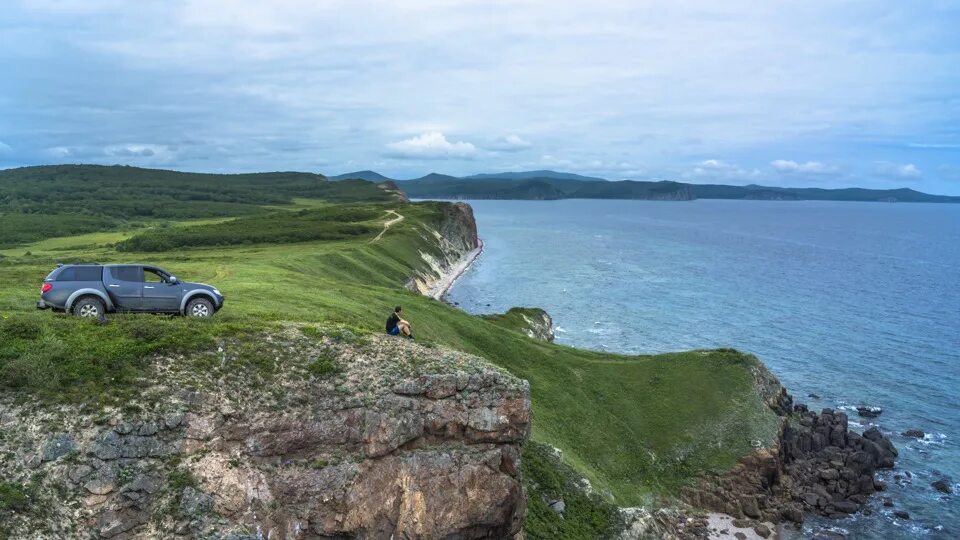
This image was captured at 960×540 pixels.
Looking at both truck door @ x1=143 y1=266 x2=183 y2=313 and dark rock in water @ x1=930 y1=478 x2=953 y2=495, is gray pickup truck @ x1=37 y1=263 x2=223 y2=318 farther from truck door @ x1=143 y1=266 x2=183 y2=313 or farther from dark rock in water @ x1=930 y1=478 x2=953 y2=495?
dark rock in water @ x1=930 y1=478 x2=953 y2=495

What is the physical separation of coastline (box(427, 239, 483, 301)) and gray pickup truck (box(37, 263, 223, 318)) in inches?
2930

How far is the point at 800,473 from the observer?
47188 millimetres

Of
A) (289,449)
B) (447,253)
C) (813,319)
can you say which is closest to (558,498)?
(289,449)

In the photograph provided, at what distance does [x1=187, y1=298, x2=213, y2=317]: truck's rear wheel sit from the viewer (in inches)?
1114

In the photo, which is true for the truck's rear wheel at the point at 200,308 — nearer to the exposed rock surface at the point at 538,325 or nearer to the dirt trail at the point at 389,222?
the exposed rock surface at the point at 538,325

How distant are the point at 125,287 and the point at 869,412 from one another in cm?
6353

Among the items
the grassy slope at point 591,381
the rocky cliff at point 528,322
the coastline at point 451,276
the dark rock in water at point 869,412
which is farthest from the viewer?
the coastline at point 451,276

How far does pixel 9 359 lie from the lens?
70.9ft

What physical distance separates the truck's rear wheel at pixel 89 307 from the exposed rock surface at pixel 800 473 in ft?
120

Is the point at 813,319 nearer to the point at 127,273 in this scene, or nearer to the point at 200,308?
the point at 200,308

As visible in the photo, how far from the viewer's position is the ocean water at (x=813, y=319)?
51875mm

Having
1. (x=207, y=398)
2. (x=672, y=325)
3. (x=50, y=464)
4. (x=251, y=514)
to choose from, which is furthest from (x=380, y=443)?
(x=672, y=325)

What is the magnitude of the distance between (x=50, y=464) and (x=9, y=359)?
174 inches

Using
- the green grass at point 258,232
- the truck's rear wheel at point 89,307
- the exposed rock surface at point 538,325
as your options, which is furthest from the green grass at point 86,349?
the green grass at point 258,232
